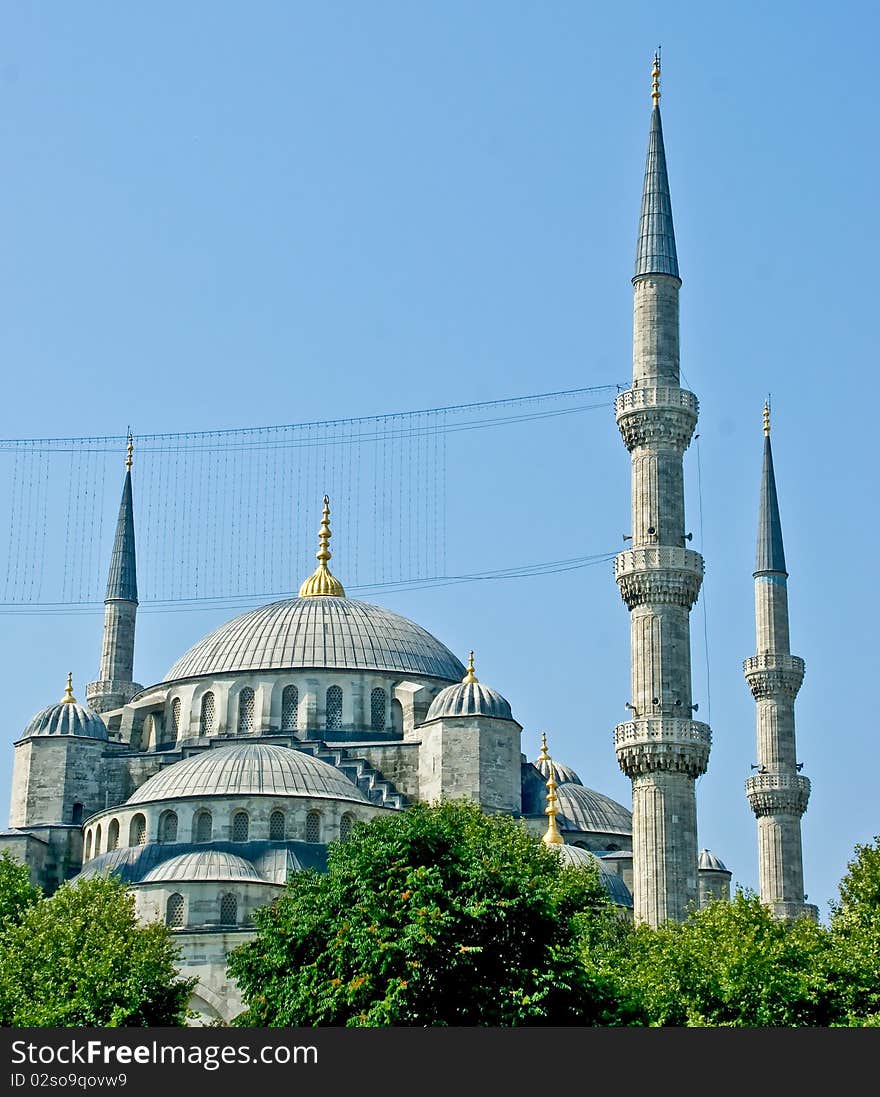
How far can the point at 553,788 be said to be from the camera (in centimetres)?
5338

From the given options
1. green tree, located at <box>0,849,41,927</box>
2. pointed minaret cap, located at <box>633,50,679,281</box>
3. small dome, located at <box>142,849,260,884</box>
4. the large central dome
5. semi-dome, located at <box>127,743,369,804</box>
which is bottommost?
green tree, located at <box>0,849,41,927</box>

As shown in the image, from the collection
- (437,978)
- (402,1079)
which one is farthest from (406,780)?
(402,1079)

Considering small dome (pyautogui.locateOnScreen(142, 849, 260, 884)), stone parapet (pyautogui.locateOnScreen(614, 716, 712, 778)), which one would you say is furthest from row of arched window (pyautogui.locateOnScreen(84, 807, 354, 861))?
stone parapet (pyautogui.locateOnScreen(614, 716, 712, 778))

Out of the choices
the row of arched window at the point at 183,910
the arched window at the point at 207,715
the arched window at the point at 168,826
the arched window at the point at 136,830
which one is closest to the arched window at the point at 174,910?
the row of arched window at the point at 183,910

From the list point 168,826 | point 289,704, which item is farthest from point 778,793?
point 168,826

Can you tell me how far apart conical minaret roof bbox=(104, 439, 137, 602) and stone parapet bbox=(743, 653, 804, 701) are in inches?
775

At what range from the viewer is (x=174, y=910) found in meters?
47.7

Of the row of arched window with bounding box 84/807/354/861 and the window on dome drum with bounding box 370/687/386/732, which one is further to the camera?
the window on dome drum with bounding box 370/687/386/732

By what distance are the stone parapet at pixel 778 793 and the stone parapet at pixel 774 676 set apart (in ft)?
7.21

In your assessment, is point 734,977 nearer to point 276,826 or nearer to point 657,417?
point 657,417

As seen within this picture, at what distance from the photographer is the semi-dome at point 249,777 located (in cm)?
5112

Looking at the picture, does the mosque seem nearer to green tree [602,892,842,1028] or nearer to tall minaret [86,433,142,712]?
tall minaret [86,433,142,712]

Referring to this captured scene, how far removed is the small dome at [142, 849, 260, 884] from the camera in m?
48.0

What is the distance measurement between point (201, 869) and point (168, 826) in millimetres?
3166
